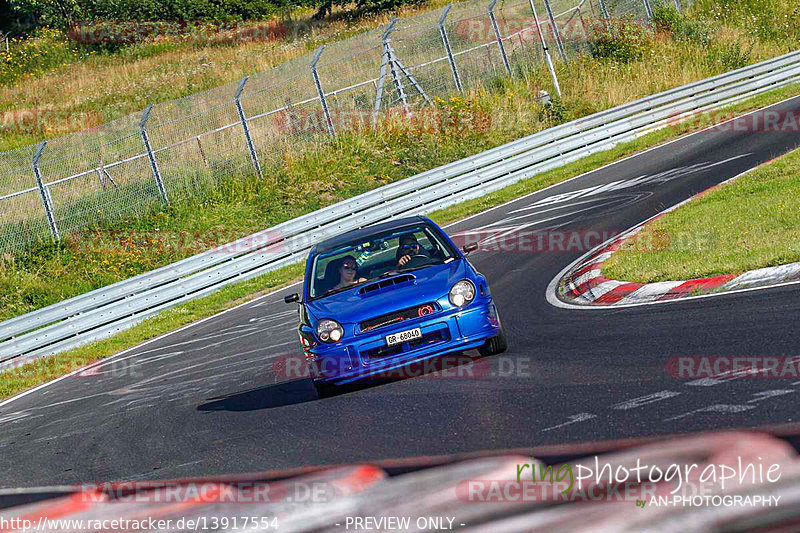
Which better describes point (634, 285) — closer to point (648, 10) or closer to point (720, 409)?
point (720, 409)

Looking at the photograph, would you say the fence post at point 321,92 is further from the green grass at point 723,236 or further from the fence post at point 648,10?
the fence post at point 648,10

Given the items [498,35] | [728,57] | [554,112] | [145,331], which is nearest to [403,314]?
[145,331]

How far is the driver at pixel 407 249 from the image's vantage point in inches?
376

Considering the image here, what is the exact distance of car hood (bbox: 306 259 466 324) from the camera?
8398 mm

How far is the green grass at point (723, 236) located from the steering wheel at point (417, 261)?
2.74 metres

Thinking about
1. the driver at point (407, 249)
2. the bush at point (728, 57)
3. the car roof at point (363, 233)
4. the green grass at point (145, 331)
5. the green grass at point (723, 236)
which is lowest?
the bush at point (728, 57)

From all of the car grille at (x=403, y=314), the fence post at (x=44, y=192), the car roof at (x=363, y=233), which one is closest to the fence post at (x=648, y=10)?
the fence post at (x=44, y=192)

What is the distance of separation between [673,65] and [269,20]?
27329 mm

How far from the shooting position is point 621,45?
34781 mm

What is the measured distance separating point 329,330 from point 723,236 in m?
5.70

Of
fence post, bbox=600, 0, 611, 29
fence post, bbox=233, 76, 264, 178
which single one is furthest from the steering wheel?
fence post, bbox=600, 0, 611, 29

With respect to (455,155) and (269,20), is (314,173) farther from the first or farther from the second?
(269,20)

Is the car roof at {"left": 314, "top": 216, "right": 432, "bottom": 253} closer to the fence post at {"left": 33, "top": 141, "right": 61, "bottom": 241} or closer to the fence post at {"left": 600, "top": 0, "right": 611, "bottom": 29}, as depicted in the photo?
the fence post at {"left": 33, "top": 141, "right": 61, "bottom": 241}

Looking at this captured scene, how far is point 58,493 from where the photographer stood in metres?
7.20
